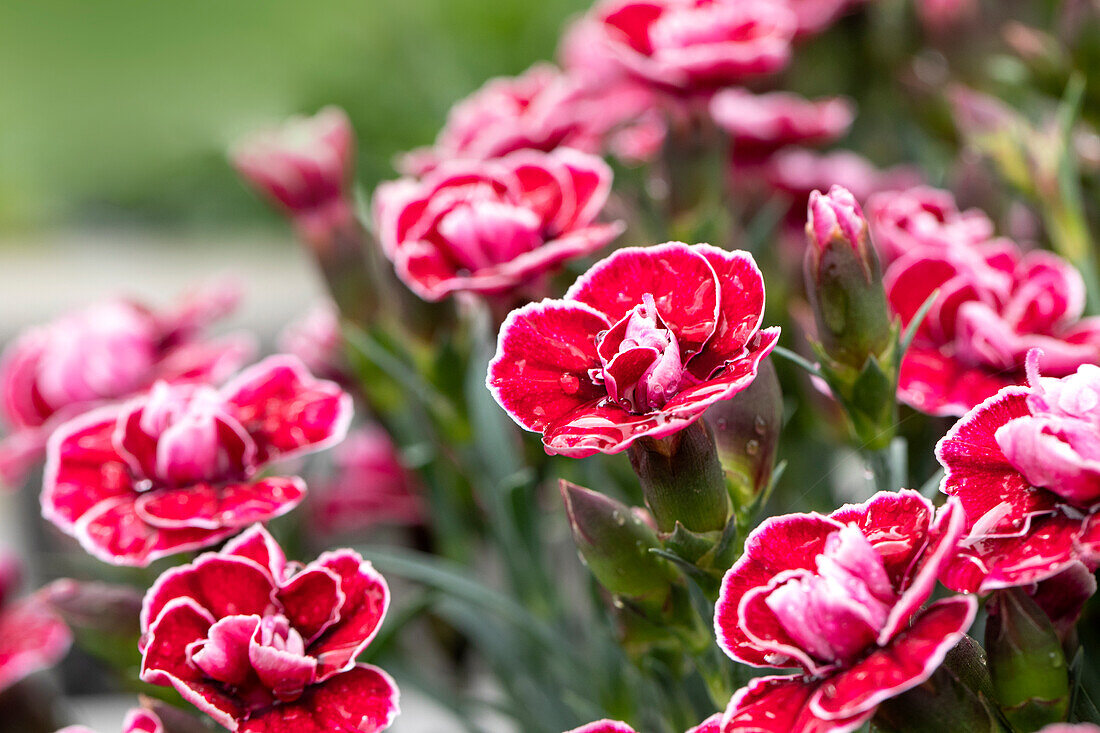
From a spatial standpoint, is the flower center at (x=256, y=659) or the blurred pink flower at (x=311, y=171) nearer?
the flower center at (x=256, y=659)

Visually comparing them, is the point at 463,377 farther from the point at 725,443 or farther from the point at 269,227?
the point at 269,227

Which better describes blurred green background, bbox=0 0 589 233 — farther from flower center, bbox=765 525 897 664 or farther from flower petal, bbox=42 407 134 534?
flower center, bbox=765 525 897 664

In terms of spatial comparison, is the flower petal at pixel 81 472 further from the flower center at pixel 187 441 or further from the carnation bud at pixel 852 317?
the carnation bud at pixel 852 317

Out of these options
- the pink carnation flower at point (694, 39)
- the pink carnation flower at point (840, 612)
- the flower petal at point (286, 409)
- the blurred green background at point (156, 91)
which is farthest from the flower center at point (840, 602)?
the blurred green background at point (156, 91)

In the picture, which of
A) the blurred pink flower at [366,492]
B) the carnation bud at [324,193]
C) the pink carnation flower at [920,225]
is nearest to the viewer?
the pink carnation flower at [920,225]

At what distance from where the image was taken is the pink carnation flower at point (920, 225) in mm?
516

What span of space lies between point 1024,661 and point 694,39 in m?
0.40

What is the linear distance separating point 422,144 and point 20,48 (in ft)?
2.91

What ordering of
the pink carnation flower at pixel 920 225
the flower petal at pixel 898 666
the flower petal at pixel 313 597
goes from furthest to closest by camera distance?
the pink carnation flower at pixel 920 225 < the flower petal at pixel 313 597 < the flower petal at pixel 898 666

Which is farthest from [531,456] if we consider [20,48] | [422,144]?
[20,48]

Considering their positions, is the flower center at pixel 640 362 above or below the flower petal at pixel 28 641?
above

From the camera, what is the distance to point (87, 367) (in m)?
0.60

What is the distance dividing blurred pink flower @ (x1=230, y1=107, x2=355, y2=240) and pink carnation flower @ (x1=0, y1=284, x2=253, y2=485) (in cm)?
9

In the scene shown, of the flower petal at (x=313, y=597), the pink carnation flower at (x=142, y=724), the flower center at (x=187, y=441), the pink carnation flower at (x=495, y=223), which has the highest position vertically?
the pink carnation flower at (x=495, y=223)
